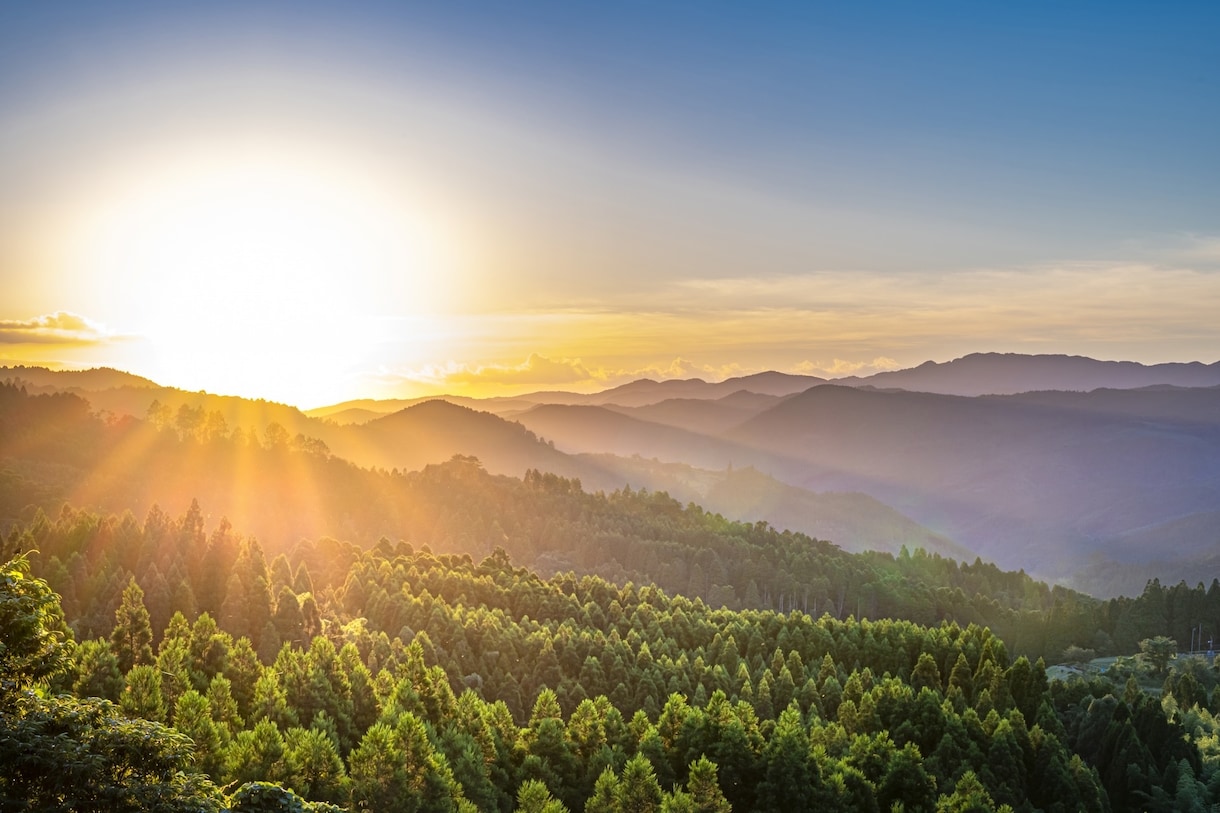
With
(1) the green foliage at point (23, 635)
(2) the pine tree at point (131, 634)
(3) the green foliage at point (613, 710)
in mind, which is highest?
(1) the green foliage at point (23, 635)

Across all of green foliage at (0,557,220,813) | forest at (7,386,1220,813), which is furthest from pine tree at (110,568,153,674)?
green foliage at (0,557,220,813)

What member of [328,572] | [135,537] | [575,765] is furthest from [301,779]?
[328,572]

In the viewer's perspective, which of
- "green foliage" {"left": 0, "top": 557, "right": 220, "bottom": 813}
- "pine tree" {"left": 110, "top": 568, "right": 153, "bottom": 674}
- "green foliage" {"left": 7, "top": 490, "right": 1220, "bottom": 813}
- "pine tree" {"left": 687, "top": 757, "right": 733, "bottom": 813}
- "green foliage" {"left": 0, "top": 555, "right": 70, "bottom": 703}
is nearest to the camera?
"green foliage" {"left": 0, "top": 557, "right": 220, "bottom": 813}

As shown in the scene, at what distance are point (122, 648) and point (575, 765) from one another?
40.5m

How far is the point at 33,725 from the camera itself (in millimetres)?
23406

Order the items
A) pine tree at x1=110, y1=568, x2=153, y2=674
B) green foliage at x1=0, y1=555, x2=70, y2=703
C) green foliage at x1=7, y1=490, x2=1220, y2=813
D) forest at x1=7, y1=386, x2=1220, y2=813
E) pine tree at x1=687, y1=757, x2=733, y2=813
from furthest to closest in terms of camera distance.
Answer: pine tree at x1=110, y1=568, x2=153, y2=674 < pine tree at x1=687, y1=757, x2=733, y2=813 < green foliage at x1=7, y1=490, x2=1220, y2=813 < forest at x1=7, y1=386, x2=1220, y2=813 < green foliage at x1=0, y1=555, x2=70, y2=703

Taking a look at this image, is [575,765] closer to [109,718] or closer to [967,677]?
[109,718]

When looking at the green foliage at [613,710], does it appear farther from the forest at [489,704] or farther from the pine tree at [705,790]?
the forest at [489,704]

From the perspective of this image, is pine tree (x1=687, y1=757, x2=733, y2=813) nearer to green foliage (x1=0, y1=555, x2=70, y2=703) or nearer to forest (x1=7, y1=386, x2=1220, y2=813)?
forest (x1=7, y1=386, x2=1220, y2=813)

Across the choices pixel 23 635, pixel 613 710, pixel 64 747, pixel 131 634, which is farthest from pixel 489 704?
pixel 64 747

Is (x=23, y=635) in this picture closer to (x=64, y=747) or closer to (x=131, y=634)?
(x=64, y=747)

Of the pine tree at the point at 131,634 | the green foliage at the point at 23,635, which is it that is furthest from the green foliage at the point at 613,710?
the green foliage at the point at 23,635

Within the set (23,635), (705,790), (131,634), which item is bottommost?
(705,790)

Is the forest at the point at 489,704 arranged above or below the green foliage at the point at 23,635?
below
